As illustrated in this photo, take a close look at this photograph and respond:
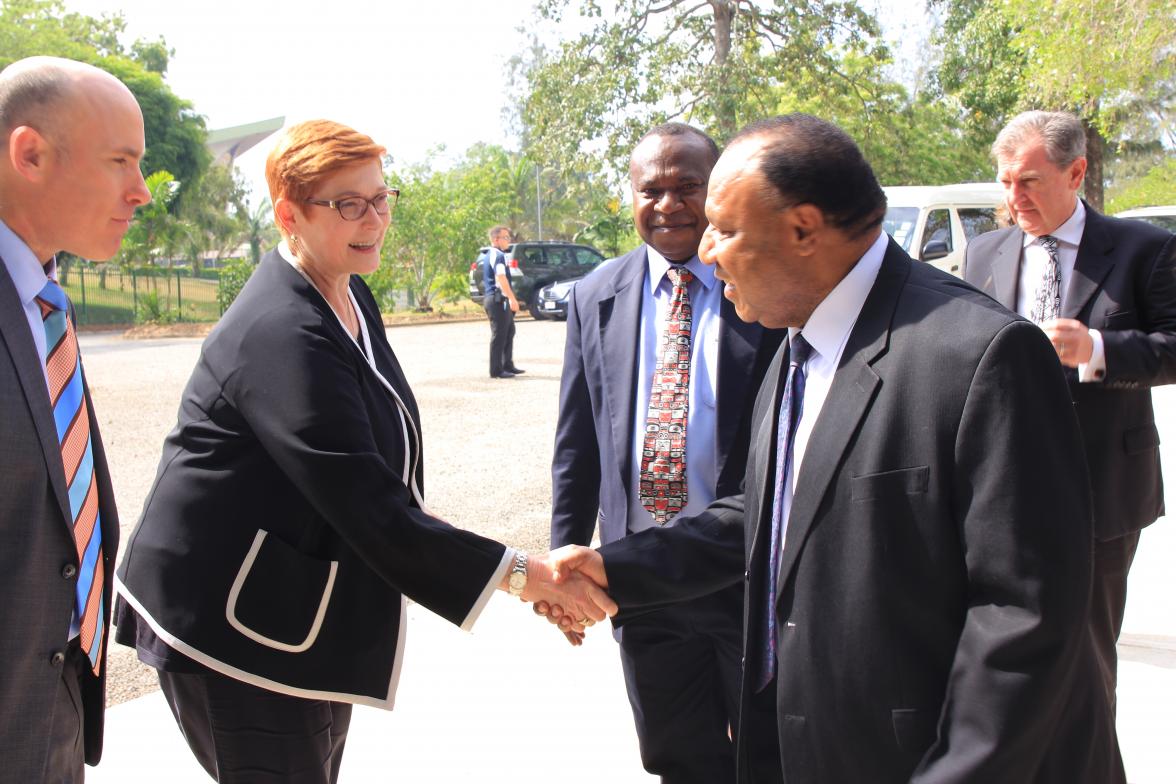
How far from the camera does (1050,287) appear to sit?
138 inches

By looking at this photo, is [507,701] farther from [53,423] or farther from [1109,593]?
[53,423]

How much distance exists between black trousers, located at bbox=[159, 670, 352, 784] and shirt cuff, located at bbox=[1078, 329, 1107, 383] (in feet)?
7.75

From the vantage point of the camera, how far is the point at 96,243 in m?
2.26

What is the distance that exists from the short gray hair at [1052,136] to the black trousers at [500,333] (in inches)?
424

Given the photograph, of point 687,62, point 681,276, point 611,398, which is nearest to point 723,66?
point 687,62

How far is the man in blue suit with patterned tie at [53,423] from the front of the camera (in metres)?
1.97

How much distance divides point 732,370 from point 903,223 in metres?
12.8

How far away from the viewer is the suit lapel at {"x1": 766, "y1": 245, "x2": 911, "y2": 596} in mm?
1751

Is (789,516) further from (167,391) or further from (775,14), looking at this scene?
(775,14)

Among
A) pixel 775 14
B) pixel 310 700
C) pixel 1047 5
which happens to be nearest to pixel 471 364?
pixel 1047 5

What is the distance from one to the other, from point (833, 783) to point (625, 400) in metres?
1.41

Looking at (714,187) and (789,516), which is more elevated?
(714,187)

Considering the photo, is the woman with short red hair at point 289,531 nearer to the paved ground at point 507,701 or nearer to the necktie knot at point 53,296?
the necktie knot at point 53,296

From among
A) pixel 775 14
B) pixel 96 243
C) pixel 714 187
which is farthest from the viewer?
pixel 775 14
